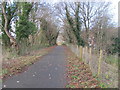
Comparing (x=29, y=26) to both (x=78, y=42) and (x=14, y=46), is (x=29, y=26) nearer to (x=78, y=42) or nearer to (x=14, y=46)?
(x=14, y=46)

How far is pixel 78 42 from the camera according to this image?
21641mm

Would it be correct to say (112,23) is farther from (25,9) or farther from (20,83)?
(20,83)

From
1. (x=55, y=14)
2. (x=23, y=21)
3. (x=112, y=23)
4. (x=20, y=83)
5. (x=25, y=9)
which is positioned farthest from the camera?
(x=55, y=14)

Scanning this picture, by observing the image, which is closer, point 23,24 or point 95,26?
point 23,24

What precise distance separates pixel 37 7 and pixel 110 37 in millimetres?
13744

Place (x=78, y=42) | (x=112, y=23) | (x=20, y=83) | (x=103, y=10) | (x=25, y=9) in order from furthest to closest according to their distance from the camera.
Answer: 1. (x=103, y=10)
2. (x=112, y=23)
3. (x=78, y=42)
4. (x=25, y=9)
5. (x=20, y=83)

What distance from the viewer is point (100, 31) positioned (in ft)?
71.7

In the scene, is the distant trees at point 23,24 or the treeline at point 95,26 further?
the treeline at point 95,26

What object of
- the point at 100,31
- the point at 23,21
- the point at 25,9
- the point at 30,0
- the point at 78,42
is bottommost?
the point at 78,42

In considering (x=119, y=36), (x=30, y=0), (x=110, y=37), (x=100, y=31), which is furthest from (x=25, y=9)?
(x=119, y=36)

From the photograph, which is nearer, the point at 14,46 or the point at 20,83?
the point at 20,83

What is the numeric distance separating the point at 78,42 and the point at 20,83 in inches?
654

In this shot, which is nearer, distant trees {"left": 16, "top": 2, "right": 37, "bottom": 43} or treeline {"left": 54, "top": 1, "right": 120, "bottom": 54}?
distant trees {"left": 16, "top": 2, "right": 37, "bottom": 43}

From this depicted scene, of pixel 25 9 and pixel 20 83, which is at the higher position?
pixel 25 9
